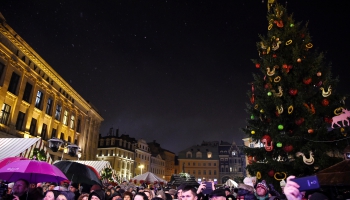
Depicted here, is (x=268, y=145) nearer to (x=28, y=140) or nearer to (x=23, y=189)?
(x=23, y=189)

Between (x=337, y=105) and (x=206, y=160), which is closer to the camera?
(x=337, y=105)

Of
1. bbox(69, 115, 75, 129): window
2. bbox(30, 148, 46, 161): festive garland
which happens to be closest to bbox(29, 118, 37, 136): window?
bbox(69, 115, 75, 129): window

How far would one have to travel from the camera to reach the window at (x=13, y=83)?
2768 centimetres

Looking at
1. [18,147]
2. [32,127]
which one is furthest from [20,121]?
[18,147]

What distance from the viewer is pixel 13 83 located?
92.2 feet

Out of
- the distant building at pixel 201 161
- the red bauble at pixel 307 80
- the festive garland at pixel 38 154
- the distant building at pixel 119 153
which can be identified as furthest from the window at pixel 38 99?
the distant building at pixel 201 161

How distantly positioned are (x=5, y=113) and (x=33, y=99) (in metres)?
5.42

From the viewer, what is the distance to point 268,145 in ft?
34.2

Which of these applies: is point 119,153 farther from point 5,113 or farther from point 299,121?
point 299,121

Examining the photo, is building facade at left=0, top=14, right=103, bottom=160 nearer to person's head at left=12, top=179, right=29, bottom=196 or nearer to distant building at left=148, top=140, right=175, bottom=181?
person's head at left=12, top=179, right=29, bottom=196

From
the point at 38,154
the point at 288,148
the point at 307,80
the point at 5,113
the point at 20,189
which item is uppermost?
the point at 5,113

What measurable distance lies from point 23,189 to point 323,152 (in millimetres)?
10898

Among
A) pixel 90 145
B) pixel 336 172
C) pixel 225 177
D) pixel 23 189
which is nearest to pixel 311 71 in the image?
pixel 336 172

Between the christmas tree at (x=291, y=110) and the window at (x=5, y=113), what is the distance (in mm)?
27188
